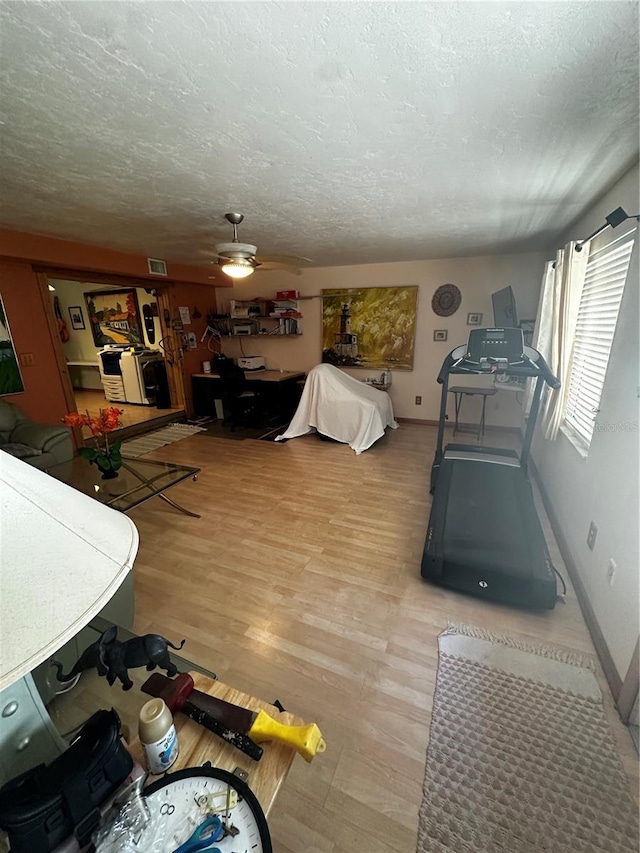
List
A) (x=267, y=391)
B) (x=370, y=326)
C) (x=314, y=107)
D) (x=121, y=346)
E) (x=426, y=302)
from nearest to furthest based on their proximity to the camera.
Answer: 1. (x=314, y=107)
2. (x=426, y=302)
3. (x=370, y=326)
4. (x=267, y=391)
5. (x=121, y=346)

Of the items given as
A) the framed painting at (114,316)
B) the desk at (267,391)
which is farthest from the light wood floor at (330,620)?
the framed painting at (114,316)

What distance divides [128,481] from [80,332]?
5883 millimetres

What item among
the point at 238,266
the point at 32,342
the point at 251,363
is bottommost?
the point at 251,363

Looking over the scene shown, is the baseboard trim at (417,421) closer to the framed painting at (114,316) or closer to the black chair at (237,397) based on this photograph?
the black chair at (237,397)

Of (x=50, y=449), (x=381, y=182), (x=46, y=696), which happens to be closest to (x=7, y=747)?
(x=46, y=696)

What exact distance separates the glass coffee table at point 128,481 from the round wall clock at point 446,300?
3930mm

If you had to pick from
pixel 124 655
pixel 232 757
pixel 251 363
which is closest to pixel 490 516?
pixel 232 757

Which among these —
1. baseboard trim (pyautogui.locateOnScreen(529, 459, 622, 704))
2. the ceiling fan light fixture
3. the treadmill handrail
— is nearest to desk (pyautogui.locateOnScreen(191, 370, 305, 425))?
the ceiling fan light fixture

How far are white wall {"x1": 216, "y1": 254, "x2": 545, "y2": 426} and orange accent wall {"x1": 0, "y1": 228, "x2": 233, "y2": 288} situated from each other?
1923 mm

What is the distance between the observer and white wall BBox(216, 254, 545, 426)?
435 centimetres

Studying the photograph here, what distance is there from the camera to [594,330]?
229cm

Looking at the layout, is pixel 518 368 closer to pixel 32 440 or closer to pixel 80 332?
pixel 32 440

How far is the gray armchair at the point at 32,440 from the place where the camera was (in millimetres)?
2994

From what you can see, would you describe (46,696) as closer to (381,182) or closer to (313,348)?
(381,182)
